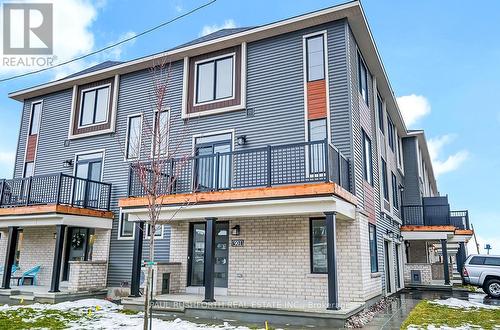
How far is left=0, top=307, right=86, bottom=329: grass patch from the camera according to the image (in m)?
7.98

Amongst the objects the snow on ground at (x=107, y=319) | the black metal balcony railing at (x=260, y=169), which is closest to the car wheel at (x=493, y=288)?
the black metal balcony railing at (x=260, y=169)

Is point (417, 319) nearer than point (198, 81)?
Yes

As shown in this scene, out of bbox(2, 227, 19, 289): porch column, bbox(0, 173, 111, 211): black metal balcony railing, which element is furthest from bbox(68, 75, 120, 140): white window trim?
bbox(2, 227, 19, 289): porch column

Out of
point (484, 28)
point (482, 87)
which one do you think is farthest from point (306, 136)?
point (482, 87)

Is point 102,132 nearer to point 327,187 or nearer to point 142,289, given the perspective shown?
point 142,289

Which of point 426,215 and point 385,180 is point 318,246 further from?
point 426,215

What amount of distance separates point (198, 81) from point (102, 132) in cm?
459

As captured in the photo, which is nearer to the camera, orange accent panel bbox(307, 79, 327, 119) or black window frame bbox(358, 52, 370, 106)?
orange accent panel bbox(307, 79, 327, 119)

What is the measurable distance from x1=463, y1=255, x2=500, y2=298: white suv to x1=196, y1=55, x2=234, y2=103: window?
11.8 meters

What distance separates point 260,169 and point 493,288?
11308mm

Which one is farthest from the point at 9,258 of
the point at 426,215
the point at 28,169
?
the point at 426,215

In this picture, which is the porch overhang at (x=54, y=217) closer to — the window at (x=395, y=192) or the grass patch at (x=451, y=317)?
the grass patch at (x=451, y=317)

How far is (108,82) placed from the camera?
51.5 ft

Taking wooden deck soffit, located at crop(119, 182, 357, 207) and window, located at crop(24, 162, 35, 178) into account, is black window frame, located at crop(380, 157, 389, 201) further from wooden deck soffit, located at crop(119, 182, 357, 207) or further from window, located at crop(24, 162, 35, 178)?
window, located at crop(24, 162, 35, 178)
